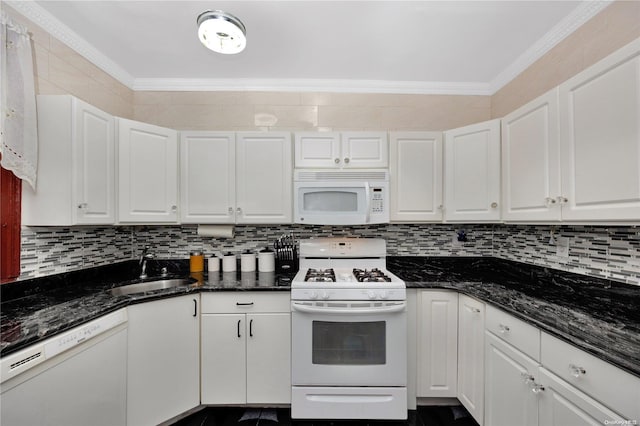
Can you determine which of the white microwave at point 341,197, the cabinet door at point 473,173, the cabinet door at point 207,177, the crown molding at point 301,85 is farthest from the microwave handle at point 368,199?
the cabinet door at point 207,177

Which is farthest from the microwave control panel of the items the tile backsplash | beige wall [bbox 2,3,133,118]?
beige wall [bbox 2,3,133,118]

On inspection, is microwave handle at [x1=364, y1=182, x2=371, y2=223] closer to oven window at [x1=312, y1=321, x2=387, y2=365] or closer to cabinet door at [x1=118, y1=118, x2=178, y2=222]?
oven window at [x1=312, y1=321, x2=387, y2=365]

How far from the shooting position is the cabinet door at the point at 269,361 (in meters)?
1.77

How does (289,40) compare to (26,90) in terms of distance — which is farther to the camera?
(289,40)

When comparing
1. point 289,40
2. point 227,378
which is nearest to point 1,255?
point 227,378

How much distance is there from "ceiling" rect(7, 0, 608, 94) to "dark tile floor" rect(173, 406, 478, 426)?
2.63 m

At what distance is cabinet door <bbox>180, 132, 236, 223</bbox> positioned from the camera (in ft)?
6.89

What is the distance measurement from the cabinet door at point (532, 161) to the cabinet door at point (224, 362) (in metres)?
2.02

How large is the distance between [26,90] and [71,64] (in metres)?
0.49

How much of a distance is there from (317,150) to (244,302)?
1.31 m

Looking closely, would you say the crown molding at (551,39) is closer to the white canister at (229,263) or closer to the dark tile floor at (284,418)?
the dark tile floor at (284,418)

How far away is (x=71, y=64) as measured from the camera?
1779 mm

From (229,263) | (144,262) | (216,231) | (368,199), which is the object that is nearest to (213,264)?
(229,263)

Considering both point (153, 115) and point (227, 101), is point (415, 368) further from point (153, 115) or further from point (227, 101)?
point (153, 115)
